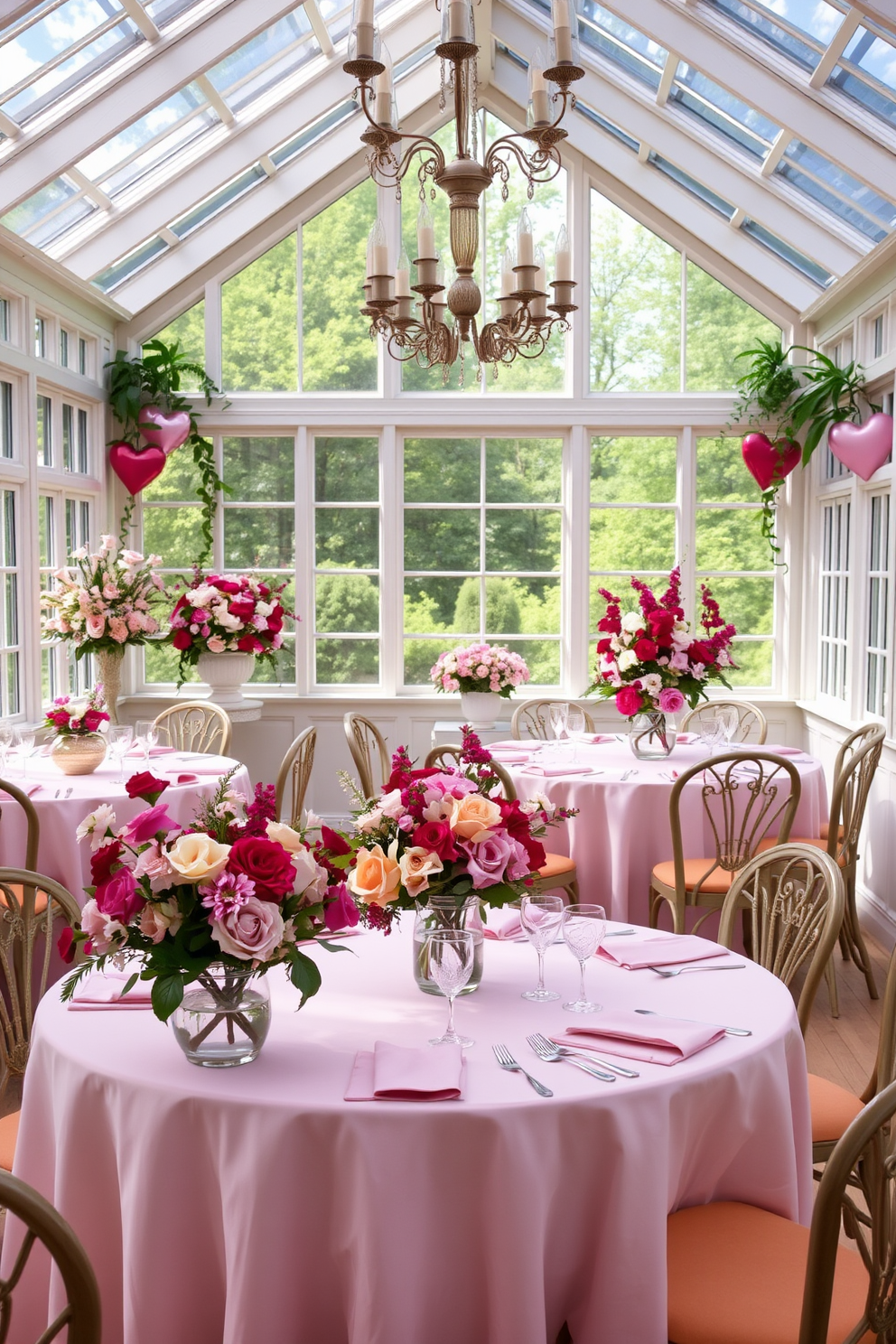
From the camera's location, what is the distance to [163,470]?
724 cm

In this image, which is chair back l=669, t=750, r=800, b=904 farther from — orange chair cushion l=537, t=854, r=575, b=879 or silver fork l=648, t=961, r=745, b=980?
silver fork l=648, t=961, r=745, b=980

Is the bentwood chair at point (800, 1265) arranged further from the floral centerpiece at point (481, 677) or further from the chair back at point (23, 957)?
the floral centerpiece at point (481, 677)

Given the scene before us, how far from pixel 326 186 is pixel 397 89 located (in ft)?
2.24

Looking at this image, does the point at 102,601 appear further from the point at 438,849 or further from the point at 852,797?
the point at 438,849

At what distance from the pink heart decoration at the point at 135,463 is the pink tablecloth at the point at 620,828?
10.6 ft

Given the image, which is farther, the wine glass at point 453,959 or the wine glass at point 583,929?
the wine glass at point 583,929

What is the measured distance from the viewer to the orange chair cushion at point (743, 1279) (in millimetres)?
1736

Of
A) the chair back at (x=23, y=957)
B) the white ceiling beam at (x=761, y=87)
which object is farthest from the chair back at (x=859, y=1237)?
the white ceiling beam at (x=761, y=87)

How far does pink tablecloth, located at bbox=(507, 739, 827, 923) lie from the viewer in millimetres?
4504

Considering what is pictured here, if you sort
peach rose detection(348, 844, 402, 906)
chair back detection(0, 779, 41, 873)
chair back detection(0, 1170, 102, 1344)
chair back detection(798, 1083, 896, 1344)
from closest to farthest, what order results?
chair back detection(0, 1170, 102, 1344), chair back detection(798, 1083, 896, 1344), peach rose detection(348, 844, 402, 906), chair back detection(0, 779, 41, 873)

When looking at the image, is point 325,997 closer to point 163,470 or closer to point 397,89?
point 163,470

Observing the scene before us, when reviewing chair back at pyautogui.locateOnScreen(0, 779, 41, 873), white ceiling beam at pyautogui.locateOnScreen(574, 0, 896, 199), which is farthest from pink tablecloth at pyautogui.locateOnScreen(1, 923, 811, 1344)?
white ceiling beam at pyautogui.locateOnScreen(574, 0, 896, 199)

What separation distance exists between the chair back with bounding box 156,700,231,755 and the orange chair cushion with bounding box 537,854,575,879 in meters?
1.71

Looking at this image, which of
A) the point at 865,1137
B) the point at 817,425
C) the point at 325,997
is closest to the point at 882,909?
the point at 817,425
